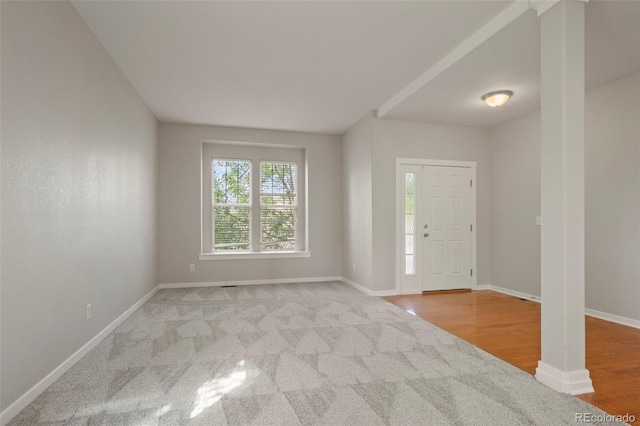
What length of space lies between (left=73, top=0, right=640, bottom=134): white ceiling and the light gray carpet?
2.68 metres

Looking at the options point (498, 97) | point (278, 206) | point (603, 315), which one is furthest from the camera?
point (278, 206)

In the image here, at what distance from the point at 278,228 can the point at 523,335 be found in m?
4.24

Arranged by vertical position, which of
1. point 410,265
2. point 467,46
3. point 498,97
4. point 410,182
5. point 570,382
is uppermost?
point 467,46

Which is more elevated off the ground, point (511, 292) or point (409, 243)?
point (409, 243)

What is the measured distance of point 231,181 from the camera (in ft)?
20.7

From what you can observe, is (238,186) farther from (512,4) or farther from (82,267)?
(512,4)

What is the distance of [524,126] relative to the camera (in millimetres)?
5062

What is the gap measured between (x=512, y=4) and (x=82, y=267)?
13.1 ft

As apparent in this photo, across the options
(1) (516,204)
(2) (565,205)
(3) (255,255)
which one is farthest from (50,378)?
(1) (516,204)

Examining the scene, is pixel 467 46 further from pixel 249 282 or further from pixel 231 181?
pixel 249 282

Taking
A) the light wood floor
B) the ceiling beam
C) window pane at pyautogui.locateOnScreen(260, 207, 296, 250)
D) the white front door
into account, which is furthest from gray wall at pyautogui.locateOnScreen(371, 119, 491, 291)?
window pane at pyautogui.locateOnScreen(260, 207, 296, 250)

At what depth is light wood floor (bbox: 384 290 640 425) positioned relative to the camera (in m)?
2.29
